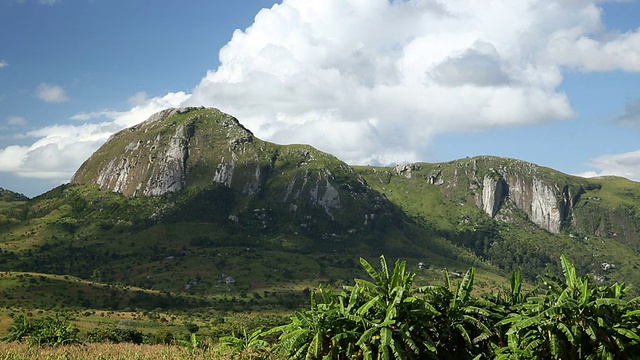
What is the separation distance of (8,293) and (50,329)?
18196 cm

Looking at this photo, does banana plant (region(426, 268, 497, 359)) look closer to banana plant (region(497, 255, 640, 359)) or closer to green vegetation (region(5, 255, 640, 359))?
green vegetation (region(5, 255, 640, 359))

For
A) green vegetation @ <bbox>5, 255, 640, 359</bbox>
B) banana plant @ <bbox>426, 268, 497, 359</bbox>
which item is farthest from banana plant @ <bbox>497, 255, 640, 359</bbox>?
banana plant @ <bbox>426, 268, 497, 359</bbox>

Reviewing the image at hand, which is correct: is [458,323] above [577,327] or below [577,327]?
below

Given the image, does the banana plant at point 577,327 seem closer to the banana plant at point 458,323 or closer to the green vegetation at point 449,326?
the green vegetation at point 449,326

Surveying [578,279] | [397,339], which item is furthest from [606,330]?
[397,339]

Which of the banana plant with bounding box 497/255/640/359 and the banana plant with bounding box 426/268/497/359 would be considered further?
the banana plant with bounding box 426/268/497/359

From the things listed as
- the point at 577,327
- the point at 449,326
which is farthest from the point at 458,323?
the point at 577,327

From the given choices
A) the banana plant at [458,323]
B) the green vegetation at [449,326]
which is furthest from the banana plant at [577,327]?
the banana plant at [458,323]

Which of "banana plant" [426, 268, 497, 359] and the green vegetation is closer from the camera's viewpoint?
the green vegetation

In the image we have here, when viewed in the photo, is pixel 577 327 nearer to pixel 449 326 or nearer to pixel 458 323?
pixel 458 323

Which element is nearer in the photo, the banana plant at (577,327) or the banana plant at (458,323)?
the banana plant at (577,327)

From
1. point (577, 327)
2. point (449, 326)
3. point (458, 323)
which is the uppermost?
point (577, 327)

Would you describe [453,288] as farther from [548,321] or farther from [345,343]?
[345,343]

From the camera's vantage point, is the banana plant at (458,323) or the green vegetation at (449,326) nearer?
the green vegetation at (449,326)
